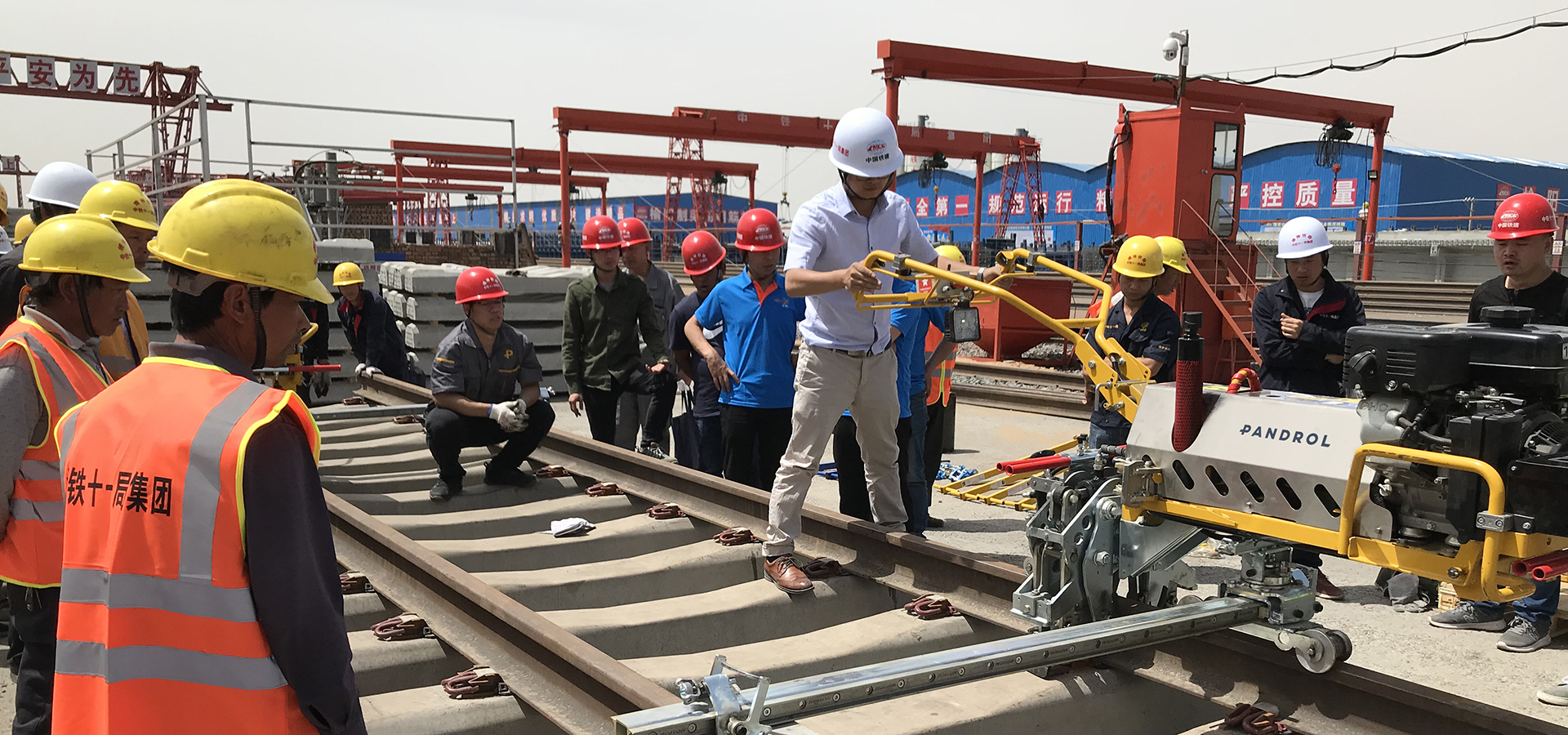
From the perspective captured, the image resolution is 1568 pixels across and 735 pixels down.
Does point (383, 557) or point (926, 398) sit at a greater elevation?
point (926, 398)

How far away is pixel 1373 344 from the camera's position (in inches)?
102

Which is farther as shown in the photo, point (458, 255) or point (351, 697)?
point (458, 255)

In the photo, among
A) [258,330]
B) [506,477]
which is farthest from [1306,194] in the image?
[258,330]

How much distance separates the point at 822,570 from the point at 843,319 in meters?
1.14

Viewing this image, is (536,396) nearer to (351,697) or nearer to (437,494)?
(437,494)

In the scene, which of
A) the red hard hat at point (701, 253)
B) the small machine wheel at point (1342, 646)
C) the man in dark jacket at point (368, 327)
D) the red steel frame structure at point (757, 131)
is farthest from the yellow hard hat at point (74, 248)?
the red steel frame structure at point (757, 131)

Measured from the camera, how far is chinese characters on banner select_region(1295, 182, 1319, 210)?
136 feet

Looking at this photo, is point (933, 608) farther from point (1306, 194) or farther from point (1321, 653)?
point (1306, 194)

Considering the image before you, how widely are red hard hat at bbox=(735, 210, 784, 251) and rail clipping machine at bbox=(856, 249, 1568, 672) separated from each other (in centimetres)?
207

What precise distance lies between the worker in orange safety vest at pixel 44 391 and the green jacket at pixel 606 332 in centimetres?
386

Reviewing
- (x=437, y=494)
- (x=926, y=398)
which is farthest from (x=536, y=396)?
(x=926, y=398)

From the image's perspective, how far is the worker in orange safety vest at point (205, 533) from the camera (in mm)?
1618

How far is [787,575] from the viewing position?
14.4 feet

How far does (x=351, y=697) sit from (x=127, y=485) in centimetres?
50
